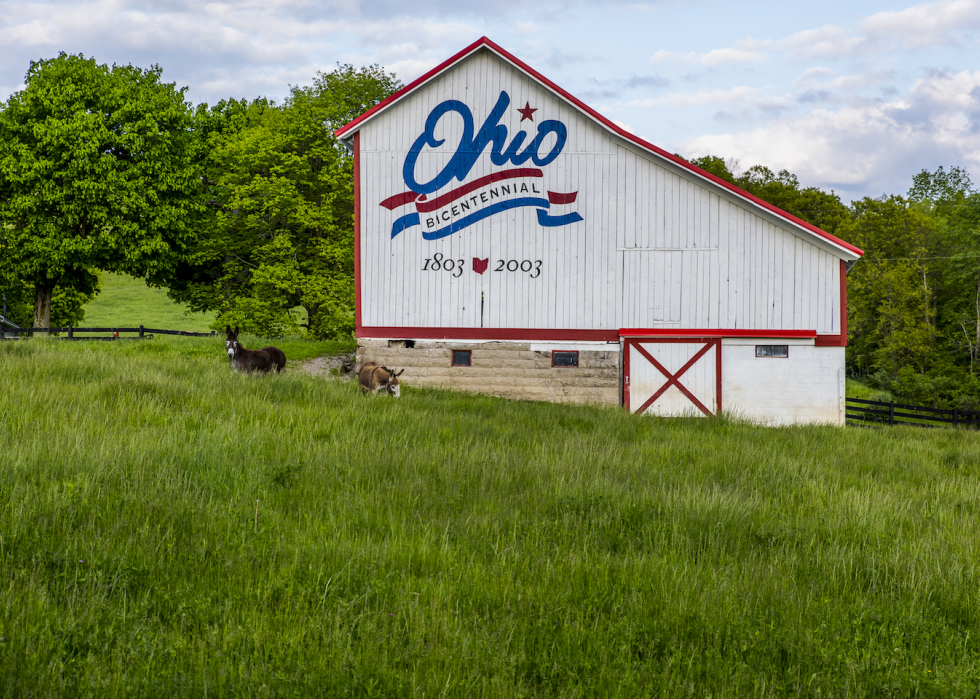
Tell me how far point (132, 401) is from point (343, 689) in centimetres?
794

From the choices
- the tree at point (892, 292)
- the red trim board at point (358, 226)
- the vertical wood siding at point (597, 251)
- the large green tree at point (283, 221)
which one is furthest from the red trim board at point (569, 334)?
the tree at point (892, 292)

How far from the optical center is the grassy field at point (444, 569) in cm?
389

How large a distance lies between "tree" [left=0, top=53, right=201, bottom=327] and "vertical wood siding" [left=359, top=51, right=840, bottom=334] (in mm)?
18565

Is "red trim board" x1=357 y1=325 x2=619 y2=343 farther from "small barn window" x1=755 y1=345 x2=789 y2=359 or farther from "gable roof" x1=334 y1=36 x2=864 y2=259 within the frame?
"gable roof" x1=334 y1=36 x2=864 y2=259

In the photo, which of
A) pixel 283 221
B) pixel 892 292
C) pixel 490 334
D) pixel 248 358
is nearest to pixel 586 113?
pixel 490 334

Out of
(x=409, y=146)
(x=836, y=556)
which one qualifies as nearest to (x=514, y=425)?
(x=836, y=556)

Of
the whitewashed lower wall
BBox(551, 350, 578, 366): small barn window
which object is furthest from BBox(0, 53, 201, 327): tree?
the whitewashed lower wall

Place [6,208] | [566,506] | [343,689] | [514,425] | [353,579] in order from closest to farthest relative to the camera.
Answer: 1. [343,689]
2. [353,579]
3. [566,506]
4. [514,425]
5. [6,208]

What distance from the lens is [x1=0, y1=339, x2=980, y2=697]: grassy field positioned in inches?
153

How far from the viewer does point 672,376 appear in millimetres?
19094

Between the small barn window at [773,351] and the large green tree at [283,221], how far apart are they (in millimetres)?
19108

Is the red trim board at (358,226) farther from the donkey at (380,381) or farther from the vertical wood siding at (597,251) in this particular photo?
the donkey at (380,381)

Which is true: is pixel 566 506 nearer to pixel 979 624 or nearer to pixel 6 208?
pixel 979 624

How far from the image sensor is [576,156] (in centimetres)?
1905
